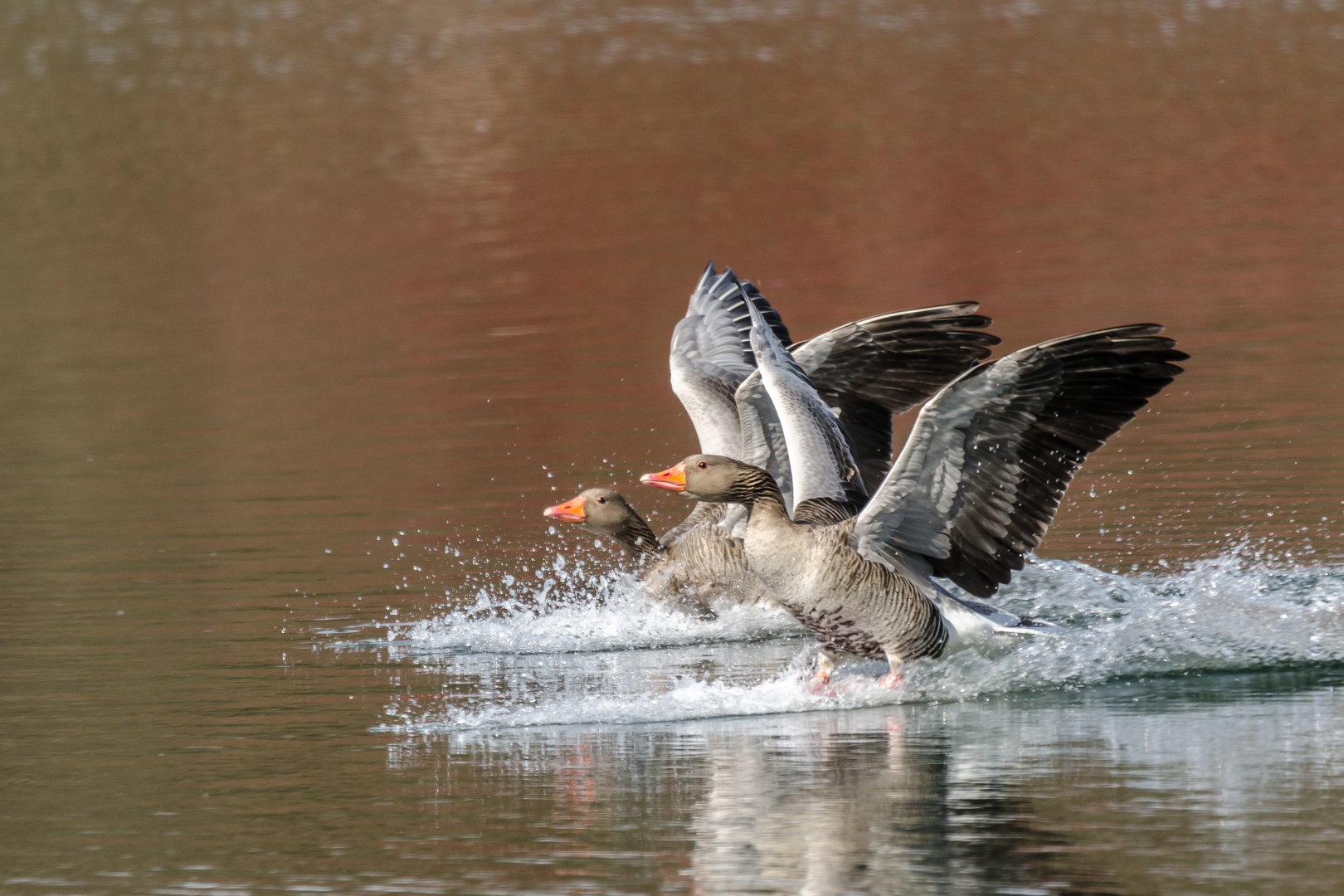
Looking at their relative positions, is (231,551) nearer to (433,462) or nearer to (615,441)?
(433,462)

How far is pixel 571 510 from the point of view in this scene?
13195 mm

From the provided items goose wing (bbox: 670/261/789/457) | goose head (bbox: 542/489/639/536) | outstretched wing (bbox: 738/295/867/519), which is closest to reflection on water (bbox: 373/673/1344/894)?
outstretched wing (bbox: 738/295/867/519)

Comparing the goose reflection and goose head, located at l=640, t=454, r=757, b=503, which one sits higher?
goose head, located at l=640, t=454, r=757, b=503

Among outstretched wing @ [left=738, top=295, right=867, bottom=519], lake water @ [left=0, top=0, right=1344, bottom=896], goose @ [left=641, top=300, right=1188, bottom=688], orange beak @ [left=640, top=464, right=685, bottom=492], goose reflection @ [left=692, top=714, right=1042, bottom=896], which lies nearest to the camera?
goose reflection @ [left=692, top=714, right=1042, bottom=896]

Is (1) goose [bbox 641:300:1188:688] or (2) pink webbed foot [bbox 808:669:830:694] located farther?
(2) pink webbed foot [bbox 808:669:830:694]

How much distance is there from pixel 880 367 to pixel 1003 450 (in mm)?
3436

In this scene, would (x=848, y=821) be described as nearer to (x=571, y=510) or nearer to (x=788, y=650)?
(x=788, y=650)

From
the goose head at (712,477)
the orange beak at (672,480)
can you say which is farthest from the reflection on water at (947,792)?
the orange beak at (672,480)

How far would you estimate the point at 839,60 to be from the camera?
50.2m

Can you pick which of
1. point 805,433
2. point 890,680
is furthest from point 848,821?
point 805,433

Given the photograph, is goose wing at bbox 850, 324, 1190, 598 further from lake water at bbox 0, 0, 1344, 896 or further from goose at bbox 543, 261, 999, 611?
goose at bbox 543, 261, 999, 611

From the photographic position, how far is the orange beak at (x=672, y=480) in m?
10.4

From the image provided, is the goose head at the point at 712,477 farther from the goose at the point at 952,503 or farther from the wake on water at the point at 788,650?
the wake on water at the point at 788,650

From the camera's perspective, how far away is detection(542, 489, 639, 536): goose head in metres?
13.2
